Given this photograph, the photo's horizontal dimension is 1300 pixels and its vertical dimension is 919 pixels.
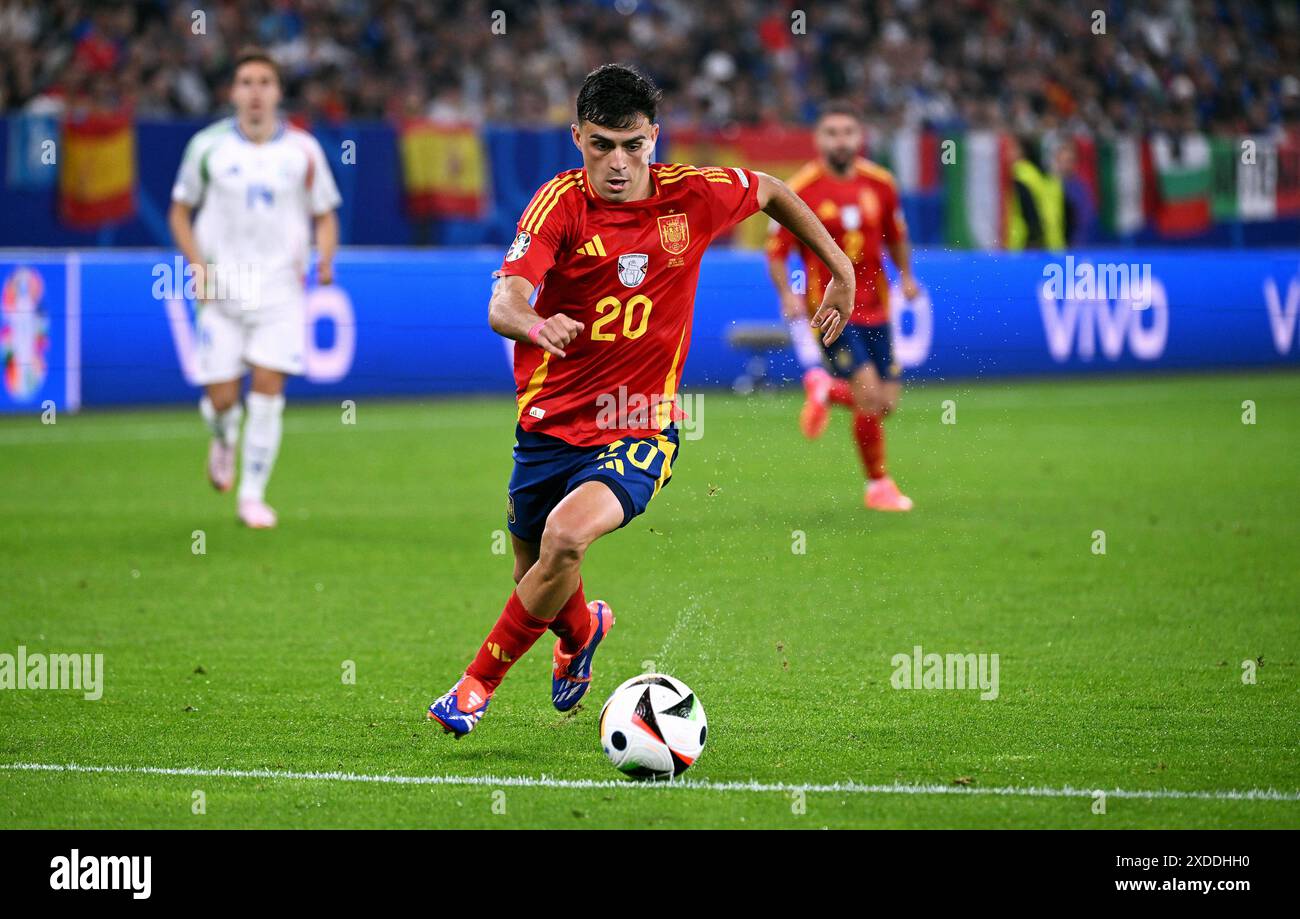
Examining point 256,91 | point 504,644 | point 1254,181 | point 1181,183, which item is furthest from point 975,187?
point 504,644

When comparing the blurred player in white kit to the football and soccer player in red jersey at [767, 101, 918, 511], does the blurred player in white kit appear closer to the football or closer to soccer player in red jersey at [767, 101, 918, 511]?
soccer player in red jersey at [767, 101, 918, 511]

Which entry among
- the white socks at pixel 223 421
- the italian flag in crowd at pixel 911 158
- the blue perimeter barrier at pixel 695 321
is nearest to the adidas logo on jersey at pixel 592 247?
the white socks at pixel 223 421

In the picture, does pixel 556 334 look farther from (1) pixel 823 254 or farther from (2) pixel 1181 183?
(2) pixel 1181 183

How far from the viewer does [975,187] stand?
22094mm

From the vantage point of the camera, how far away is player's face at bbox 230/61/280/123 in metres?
10.1

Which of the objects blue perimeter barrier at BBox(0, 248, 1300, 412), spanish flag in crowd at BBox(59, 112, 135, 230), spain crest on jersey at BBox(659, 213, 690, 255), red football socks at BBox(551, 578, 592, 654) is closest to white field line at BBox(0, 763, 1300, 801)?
red football socks at BBox(551, 578, 592, 654)

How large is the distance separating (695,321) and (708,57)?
7009 millimetres

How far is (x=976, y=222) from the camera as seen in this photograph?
2212cm

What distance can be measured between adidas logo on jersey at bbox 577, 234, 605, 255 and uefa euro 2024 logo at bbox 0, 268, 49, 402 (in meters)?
10.1

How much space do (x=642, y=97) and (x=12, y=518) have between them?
659 centimetres

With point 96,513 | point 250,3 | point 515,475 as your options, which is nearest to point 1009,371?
point 250,3

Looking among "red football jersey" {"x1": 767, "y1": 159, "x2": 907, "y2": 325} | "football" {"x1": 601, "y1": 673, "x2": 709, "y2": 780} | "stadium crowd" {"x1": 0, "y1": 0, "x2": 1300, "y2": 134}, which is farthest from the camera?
"stadium crowd" {"x1": 0, "y1": 0, "x2": 1300, "y2": 134}

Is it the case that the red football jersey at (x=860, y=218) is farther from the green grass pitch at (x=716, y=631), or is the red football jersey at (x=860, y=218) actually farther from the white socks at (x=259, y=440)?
the white socks at (x=259, y=440)

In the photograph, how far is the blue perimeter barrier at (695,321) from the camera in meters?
15.1
